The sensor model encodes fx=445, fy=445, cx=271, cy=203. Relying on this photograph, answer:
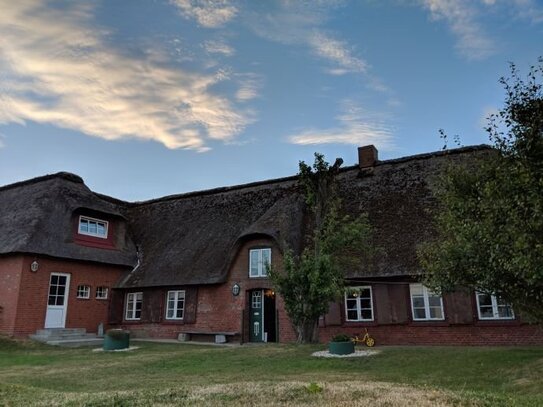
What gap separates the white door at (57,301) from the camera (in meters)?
19.0

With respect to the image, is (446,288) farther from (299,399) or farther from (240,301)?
(240,301)

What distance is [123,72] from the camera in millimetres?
14969

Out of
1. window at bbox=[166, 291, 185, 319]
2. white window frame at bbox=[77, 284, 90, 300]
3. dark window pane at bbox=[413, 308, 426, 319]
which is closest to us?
dark window pane at bbox=[413, 308, 426, 319]

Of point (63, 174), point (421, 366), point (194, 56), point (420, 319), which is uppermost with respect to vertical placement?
point (194, 56)

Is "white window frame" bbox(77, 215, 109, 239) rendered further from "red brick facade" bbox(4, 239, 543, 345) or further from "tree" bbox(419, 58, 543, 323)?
Result: "tree" bbox(419, 58, 543, 323)

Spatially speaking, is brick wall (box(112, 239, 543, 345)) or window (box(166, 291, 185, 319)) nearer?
brick wall (box(112, 239, 543, 345))

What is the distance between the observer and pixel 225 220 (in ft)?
73.7

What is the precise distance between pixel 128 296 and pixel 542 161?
19016mm

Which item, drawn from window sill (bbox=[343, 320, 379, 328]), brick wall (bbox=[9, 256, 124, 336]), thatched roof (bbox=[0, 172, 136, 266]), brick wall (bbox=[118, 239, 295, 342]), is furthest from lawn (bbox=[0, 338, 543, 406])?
thatched roof (bbox=[0, 172, 136, 266])

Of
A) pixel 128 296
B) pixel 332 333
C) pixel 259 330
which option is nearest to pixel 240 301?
pixel 259 330

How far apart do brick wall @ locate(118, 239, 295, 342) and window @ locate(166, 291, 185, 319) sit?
0.41 m

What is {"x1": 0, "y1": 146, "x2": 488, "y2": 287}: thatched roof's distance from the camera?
17261 mm

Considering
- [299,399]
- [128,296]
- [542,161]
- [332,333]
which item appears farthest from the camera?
[128,296]

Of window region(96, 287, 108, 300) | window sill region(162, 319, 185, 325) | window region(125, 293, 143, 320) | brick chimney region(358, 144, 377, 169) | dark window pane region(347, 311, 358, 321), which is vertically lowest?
window sill region(162, 319, 185, 325)
